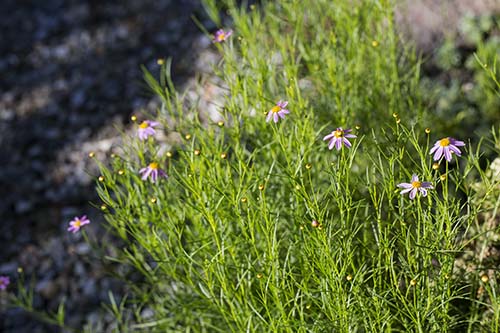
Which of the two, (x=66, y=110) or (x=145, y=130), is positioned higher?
(x=66, y=110)

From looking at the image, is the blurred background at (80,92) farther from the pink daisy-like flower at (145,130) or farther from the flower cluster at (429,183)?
the flower cluster at (429,183)

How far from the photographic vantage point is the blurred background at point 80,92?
2.83 meters

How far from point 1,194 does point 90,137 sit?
539 mm

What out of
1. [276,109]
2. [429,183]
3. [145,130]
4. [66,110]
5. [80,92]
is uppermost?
[80,92]

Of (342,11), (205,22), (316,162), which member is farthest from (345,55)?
(205,22)

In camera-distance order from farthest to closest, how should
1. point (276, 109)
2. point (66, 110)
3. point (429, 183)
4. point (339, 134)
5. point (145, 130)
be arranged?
point (66, 110), point (145, 130), point (276, 109), point (339, 134), point (429, 183)

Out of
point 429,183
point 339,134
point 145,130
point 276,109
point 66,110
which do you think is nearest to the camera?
point 429,183

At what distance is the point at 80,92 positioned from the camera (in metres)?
3.78

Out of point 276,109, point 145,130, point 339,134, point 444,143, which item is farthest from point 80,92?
point 444,143

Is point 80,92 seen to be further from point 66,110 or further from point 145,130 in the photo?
point 145,130

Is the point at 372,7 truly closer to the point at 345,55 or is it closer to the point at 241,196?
the point at 345,55

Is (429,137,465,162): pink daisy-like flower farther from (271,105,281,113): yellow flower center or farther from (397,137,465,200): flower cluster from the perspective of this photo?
(271,105,281,113): yellow flower center

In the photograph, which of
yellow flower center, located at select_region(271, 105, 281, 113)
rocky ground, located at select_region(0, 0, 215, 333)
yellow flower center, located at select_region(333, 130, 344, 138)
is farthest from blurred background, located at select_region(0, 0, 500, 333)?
yellow flower center, located at select_region(333, 130, 344, 138)

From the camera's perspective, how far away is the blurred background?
9.30 feet
